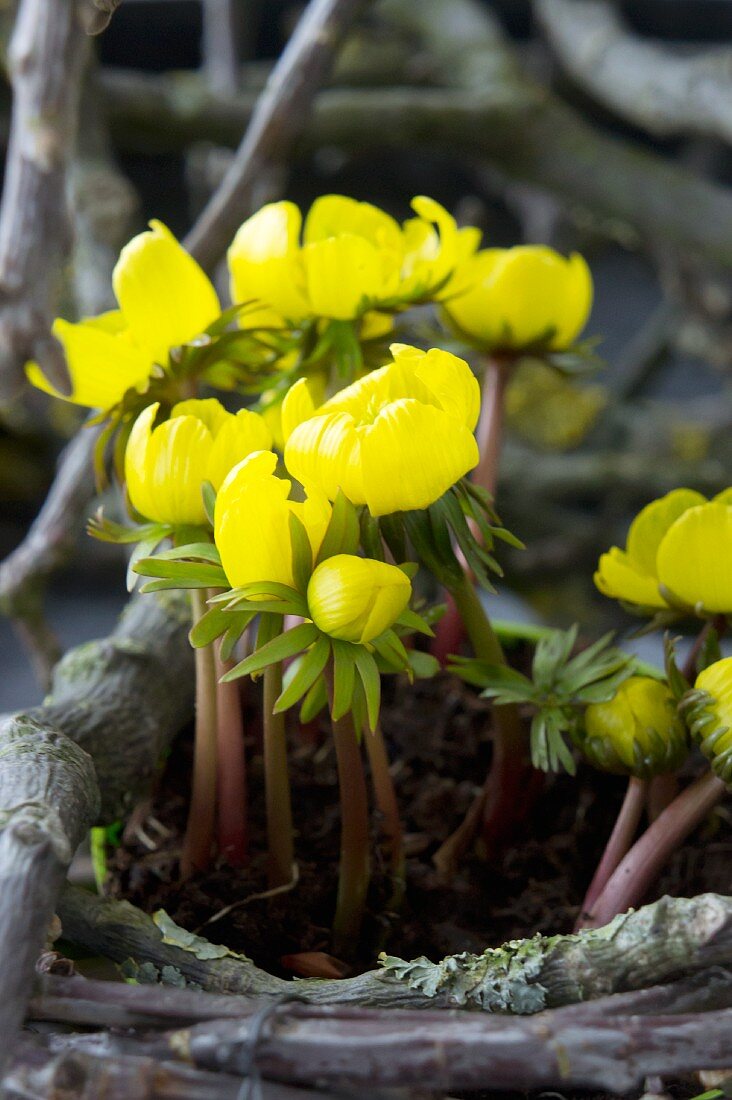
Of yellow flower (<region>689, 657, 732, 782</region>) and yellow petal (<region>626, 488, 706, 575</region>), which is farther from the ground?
yellow petal (<region>626, 488, 706, 575</region>)

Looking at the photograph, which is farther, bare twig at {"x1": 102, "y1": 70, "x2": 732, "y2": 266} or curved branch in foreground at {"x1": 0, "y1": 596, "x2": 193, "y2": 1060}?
bare twig at {"x1": 102, "y1": 70, "x2": 732, "y2": 266}

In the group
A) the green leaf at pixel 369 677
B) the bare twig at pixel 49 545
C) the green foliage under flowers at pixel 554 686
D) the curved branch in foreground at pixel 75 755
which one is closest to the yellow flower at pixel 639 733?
the green foliage under flowers at pixel 554 686

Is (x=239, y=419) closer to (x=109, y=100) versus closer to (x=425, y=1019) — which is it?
(x=425, y=1019)

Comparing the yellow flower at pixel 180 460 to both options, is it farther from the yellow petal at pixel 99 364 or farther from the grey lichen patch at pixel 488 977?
the grey lichen patch at pixel 488 977

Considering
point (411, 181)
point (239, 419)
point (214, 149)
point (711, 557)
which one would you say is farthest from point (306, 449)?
point (411, 181)

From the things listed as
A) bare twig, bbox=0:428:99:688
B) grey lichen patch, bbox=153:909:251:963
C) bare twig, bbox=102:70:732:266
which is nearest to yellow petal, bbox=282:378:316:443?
grey lichen patch, bbox=153:909:251:963

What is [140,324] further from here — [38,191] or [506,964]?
[506,964]

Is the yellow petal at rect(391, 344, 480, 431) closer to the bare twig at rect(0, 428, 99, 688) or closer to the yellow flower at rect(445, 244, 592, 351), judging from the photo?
the yellow flower at rect(445, 244, 592, 351)

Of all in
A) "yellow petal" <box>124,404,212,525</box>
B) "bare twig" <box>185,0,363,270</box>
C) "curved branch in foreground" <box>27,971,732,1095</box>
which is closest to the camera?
"curved branch in foreground" <box>27,971,732,1095</box>
